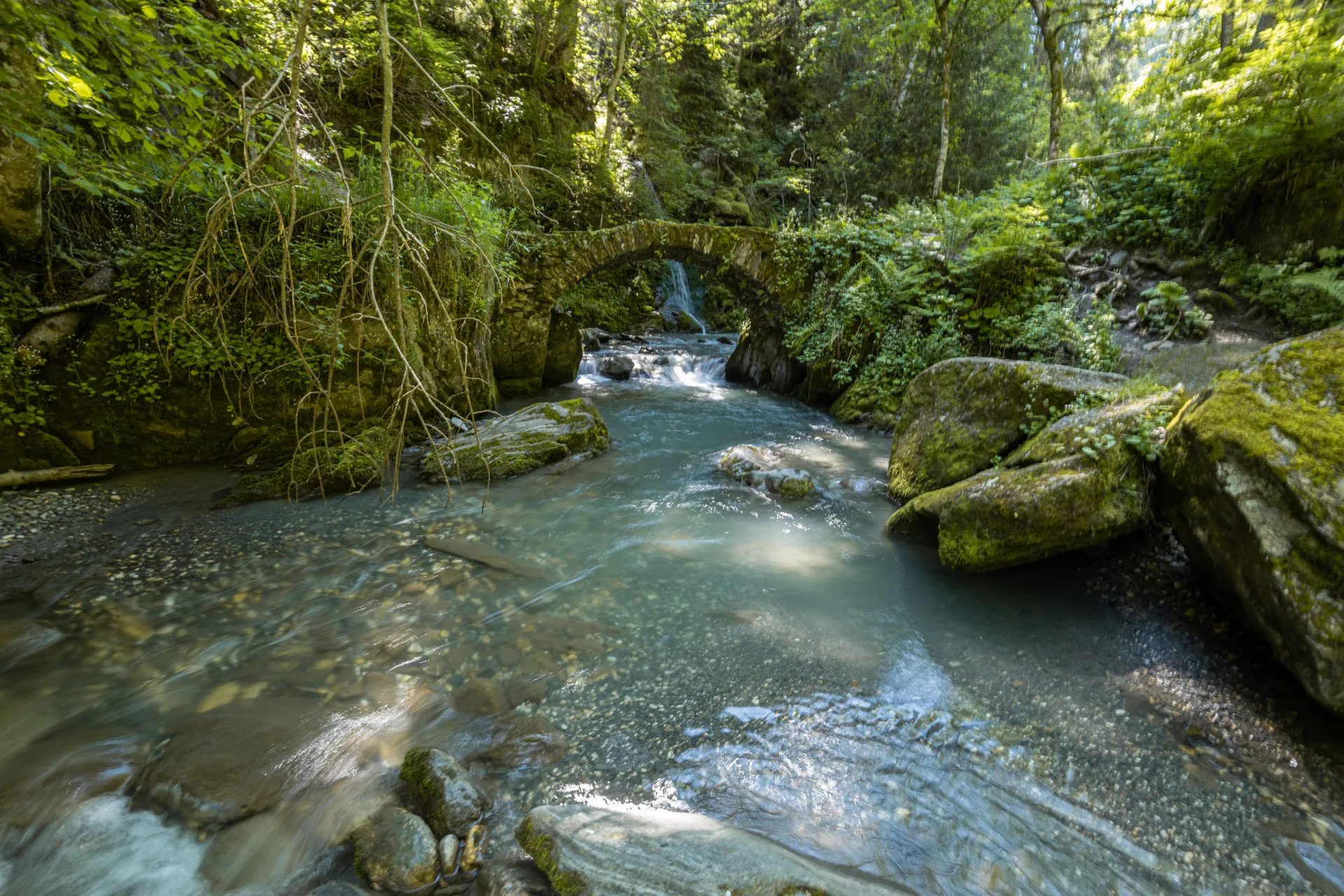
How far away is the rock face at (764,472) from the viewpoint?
17.3ft

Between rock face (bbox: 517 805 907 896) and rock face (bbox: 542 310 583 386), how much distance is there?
8827 millimetres

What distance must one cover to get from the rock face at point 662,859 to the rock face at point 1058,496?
2.29m

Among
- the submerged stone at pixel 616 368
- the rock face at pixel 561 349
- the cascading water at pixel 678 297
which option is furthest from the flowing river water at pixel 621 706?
the cascading water at pixel 678 297

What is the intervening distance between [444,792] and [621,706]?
0.86m

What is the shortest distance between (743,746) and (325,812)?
168 cm

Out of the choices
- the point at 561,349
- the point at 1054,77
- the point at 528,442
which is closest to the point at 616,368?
the point at 561,349

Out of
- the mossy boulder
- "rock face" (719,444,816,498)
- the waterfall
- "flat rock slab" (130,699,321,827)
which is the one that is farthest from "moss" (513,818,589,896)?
the waterfall

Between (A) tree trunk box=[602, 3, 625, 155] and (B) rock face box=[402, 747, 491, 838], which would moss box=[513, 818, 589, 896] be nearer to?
(B) rock face box=[402, 747, 491, 838]

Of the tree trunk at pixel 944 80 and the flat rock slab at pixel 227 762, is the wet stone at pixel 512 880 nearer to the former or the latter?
the flat rock slab at pixel 227 762

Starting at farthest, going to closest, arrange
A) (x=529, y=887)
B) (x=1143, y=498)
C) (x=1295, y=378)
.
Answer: (x=1143, y=498) → (x=1295, y=378) → (x=529, y=887)

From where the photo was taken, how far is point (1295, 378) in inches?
109

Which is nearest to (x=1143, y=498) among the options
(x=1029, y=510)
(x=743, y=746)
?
(x=1029, y=510)

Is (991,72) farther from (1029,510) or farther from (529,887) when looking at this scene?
(529,887)

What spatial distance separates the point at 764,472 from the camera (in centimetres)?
559
